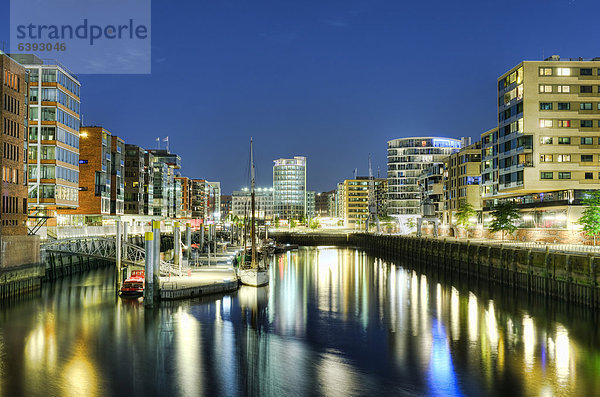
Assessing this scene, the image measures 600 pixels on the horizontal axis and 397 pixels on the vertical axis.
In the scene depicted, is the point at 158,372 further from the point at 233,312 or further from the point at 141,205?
the point at 141,205

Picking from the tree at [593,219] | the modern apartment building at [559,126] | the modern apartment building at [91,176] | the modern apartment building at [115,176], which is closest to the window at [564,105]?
the modern apartment building at [559,126]

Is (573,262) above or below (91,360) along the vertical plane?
above

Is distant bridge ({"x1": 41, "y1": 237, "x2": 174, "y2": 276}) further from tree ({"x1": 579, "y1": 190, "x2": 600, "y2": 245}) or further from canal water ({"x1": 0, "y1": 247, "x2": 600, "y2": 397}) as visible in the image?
tree ({"x1": 579, "y1": 190, "x2": 600, "y2": 245})

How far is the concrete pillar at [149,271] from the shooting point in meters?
51.4

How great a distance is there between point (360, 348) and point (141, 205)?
139 metres

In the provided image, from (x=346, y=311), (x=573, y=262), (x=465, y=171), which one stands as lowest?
(x=346, y=311)

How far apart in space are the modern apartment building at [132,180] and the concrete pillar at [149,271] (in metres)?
117

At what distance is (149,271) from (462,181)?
127 m

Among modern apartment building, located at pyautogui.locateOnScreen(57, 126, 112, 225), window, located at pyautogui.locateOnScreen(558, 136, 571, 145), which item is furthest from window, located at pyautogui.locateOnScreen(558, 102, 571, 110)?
modern apartment building, located at pyautogui.locateOnScreen(57, 126, 112, 225)

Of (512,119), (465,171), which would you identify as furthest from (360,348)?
(465,171)

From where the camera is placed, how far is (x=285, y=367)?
35719 millimetres

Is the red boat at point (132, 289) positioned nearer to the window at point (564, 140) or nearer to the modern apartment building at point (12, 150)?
the modern apartment building at point (12, 150)

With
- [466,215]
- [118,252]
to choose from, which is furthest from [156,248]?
[466,215]

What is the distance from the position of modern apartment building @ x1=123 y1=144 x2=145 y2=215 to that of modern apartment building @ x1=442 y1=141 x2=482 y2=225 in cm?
9498
